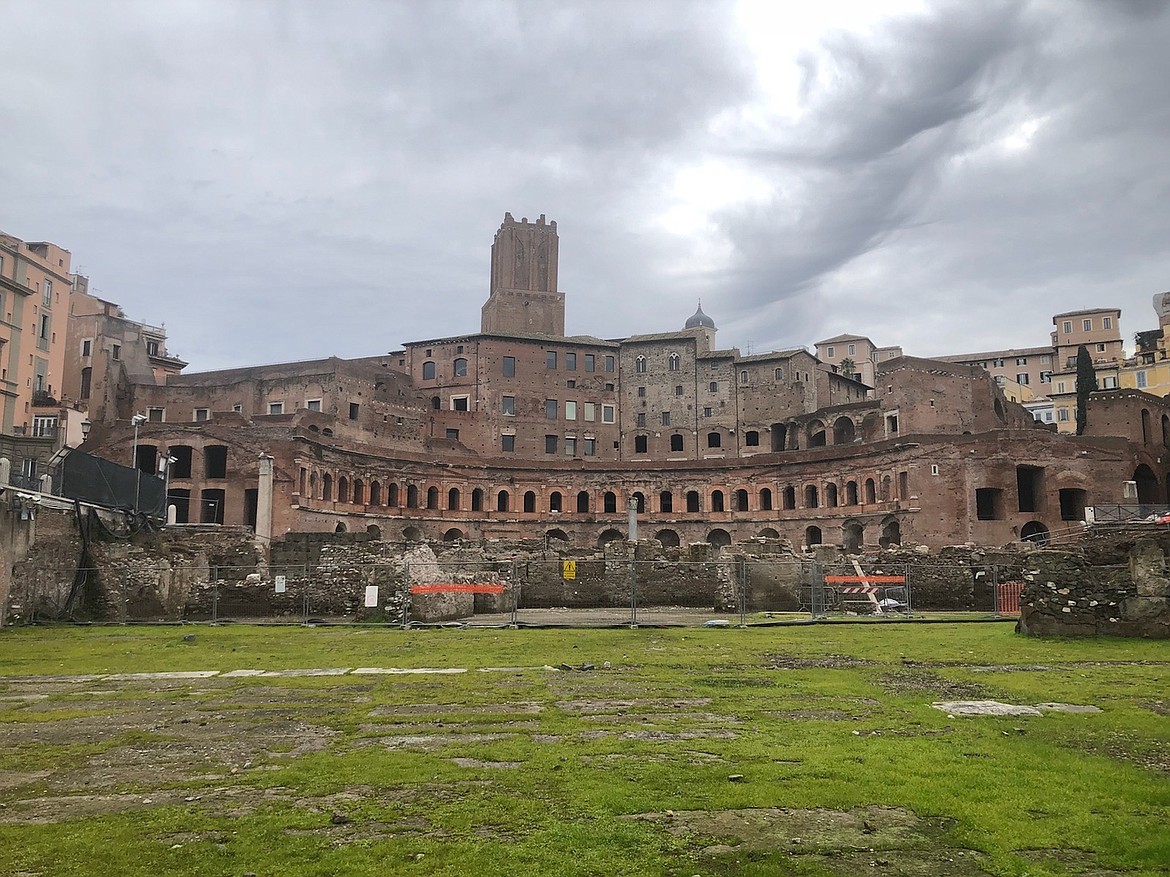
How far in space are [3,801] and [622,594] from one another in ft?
90.6

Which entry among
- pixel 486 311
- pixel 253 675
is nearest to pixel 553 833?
pixel 253 675

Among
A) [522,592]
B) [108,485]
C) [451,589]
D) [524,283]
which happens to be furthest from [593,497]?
[451,589]

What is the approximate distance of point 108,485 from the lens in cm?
3284

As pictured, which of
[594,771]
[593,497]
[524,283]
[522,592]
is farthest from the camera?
[524,283]

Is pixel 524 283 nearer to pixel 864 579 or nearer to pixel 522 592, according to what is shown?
pixel 522 592

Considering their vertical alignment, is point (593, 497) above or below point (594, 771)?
above

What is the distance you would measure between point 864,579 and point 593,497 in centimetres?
4288

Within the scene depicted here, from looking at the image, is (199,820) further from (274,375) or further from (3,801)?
(274,375)

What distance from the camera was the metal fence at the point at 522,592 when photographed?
27938 millimetres

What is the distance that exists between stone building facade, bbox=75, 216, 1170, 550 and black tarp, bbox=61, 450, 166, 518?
14.8m

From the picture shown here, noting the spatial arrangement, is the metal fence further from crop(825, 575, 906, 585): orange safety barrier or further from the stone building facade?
the stone building facade

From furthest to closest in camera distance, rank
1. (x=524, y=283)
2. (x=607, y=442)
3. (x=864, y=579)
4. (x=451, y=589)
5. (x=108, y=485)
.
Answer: (x=524, y=283) < (x=607, y=442) < (x=108, y=485) < (x=864, y=579) < (x=451, y=589)

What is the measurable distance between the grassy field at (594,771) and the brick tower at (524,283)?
7401 cm

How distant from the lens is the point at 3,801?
7.64 metres
